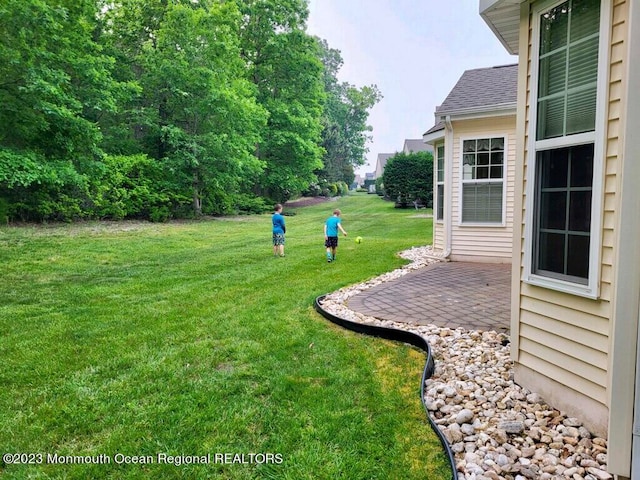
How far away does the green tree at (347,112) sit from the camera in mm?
41719

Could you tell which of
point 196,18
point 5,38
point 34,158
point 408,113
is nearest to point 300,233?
point 34,158

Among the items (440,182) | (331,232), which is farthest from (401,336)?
(440,182)

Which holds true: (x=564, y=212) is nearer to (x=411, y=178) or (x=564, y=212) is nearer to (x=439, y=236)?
(x=439, y=236)

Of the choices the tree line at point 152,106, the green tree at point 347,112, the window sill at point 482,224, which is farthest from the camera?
the green tree at point 347,112

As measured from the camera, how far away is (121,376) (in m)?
3.24

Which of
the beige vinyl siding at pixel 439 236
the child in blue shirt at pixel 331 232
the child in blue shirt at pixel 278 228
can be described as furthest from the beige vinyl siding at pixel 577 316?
the child in blue shirt at pixel 278 228

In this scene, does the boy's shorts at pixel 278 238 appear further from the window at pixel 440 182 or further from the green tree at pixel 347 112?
the green tree at pixel 347 112

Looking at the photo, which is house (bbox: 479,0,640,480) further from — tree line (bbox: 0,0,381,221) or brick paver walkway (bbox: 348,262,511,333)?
tree line (bbox: 0,0,381,221)

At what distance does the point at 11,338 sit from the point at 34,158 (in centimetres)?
875

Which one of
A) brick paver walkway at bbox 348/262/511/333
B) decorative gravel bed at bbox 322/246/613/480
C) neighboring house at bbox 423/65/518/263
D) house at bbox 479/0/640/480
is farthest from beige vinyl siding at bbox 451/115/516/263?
house at bbox 479/0/640/480

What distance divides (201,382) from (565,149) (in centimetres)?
314

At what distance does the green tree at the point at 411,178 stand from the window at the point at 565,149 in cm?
2057

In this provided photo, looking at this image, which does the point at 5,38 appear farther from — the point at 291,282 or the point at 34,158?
the point at 291,282

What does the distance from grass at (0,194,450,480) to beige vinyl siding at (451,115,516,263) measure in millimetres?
2836
